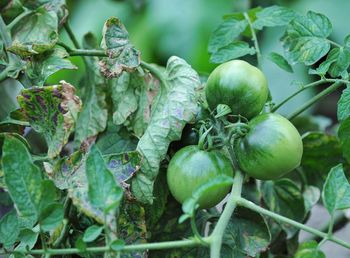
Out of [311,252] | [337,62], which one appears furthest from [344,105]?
[311,252]

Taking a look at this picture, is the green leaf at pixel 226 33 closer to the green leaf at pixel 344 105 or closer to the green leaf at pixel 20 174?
the green leaf at pixel 344 105

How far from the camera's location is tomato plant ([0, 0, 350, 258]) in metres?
0.42

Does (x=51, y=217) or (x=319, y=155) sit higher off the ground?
(x=51, y=217)

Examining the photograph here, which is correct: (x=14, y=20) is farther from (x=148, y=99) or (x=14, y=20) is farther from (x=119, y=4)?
(x=119, y=4)

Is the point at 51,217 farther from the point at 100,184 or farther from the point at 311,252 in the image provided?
the point at 311,252

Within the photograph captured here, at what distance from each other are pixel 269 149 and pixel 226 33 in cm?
20

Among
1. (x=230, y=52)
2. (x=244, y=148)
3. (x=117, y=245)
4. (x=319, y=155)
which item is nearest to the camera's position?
(x=117, y=245)

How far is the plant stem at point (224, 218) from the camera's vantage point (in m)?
0.41

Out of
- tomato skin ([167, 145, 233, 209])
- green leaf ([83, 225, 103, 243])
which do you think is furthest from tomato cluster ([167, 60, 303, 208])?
green leaf ([83, 225, 103, 243])

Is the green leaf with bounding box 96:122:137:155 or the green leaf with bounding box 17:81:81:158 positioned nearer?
the green leaf with bounding box 17:81:81:158

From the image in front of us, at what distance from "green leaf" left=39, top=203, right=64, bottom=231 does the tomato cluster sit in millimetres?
112

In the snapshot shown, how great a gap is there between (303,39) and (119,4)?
88 centimetres

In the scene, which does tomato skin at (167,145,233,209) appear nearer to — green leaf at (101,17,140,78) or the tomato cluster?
the tomato cluster

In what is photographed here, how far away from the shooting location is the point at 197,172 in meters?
0.48
